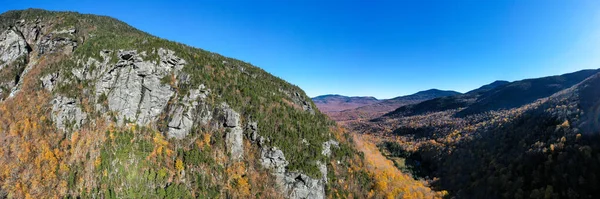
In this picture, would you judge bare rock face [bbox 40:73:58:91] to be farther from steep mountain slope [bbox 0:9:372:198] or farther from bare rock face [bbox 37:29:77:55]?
bare rock face [bbox 37:29:77:55]

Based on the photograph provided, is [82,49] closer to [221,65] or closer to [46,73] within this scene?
[46,73]

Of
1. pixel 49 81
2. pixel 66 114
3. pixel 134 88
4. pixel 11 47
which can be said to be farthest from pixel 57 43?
pixel 134 88

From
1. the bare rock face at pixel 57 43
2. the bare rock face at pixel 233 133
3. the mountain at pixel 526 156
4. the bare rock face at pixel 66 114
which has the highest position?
the bare rock face at pixel 57 43

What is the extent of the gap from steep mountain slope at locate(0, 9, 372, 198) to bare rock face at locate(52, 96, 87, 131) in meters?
0.17

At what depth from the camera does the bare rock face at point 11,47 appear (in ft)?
186

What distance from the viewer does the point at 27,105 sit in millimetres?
43906

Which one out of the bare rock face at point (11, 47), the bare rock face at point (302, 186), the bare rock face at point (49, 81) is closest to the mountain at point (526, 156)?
the bare rock face at point (302, 186)

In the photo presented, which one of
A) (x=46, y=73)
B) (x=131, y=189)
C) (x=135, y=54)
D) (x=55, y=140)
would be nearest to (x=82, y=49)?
(x=46, y=73)

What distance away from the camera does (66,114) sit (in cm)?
4197

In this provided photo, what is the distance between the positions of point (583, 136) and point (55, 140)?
126 meters

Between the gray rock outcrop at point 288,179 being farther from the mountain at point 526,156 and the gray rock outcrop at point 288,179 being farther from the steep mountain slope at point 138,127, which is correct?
the mountain at point 526,156

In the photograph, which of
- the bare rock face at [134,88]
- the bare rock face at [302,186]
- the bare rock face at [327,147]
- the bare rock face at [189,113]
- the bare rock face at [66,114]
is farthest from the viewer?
the bare rock face at [327,147]

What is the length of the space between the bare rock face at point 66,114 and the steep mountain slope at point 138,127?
172 mm

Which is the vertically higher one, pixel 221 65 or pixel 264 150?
pixel 221 65
